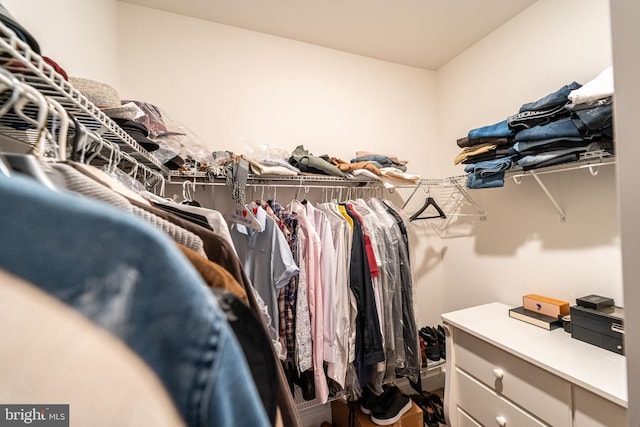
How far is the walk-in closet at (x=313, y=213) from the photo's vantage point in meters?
0.17

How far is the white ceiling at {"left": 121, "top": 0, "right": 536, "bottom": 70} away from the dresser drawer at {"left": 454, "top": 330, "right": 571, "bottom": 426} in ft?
5.80

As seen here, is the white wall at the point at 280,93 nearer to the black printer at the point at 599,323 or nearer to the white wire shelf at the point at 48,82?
the white wire shelf at the point at 48,82

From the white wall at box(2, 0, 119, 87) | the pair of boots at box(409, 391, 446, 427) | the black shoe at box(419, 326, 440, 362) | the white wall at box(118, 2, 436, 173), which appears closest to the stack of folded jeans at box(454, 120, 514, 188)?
the white wall at box(118, 2, 436, 173)

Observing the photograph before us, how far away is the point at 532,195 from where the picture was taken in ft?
4.55

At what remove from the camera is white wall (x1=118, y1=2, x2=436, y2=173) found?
53.7 inches

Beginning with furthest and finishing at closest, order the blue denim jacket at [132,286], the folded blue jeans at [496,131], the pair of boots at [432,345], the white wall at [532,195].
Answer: the pair of boots at [432,345] < the folded blue jeans at [496,131] < the white wall at [532,195] < the blue denim jacket at [132,286]

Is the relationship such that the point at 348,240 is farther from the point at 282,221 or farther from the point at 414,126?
the point at 414,126

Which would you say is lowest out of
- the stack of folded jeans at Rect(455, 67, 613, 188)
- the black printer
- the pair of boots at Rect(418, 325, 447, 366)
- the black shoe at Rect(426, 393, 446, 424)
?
the black shoe at Rect(426, 393, 446, 424)

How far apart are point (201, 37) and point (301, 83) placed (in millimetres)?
626

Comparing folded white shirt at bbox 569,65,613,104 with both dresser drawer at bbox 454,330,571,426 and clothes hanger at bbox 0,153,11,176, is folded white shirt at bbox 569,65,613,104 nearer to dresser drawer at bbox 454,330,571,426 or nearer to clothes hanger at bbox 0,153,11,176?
dresser drawer at bbox 454,330,571,426

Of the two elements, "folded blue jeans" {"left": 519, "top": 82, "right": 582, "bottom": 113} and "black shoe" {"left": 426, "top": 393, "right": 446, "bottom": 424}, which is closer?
"folded blue jeans" {"left": 519, "top": 82, "right": 582, "bottom": 113}

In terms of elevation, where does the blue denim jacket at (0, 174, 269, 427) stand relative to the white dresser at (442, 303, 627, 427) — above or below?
above

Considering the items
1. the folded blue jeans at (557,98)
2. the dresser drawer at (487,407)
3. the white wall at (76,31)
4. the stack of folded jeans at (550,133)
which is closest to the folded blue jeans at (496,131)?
the stack of folded jeans at (550,133)

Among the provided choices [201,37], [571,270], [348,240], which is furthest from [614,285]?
[201,37]
